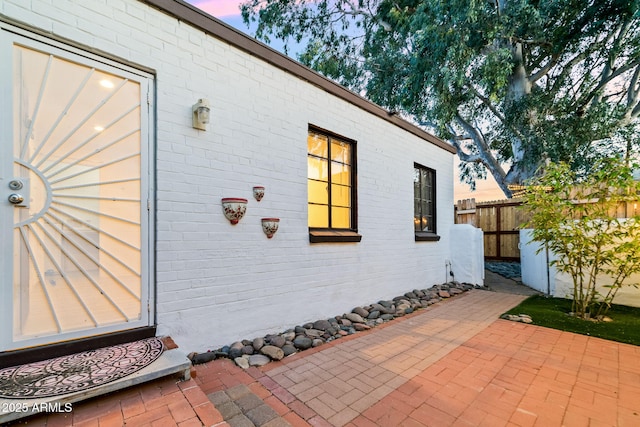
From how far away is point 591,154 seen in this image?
381 inches

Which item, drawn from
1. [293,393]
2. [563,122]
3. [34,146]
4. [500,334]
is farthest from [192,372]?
[563,122]

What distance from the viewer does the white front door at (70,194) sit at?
1.91m

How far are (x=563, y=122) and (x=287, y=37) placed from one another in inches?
407

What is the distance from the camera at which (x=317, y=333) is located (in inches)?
131

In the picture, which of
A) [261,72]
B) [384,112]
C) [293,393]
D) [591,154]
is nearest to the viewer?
[293,393]

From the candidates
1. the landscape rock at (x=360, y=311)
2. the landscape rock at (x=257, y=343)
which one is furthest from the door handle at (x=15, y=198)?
the landscape rock at (x=360, y=311)

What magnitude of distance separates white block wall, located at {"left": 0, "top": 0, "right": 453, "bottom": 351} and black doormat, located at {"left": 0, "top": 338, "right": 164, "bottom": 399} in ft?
1.42

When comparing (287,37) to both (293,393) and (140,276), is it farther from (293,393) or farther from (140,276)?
(293,393)

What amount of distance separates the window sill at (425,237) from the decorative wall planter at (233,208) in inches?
151

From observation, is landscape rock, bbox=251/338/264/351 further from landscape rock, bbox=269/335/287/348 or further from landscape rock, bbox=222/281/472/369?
landscape rock, bbox=269/335/287/348

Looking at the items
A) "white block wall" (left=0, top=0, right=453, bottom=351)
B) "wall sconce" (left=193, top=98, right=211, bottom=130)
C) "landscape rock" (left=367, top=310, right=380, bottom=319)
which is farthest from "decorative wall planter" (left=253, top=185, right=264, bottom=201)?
"landscape rock" (left=367, top=310, right=380, bottom=319)

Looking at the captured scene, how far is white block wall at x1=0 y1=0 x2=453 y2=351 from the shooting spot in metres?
2.43

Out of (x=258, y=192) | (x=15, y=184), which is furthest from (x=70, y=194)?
(x=258, y=192)

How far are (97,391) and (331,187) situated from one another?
10.6 feet
